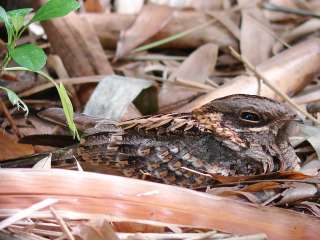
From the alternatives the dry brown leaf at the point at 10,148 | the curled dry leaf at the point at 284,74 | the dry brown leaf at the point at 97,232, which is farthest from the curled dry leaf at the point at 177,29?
the dry brown leaf at the point at 97,232

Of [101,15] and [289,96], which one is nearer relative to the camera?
[289,96]

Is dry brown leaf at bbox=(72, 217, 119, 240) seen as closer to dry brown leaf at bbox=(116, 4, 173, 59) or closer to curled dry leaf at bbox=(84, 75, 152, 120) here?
curled dry leaf at bbox=(84, 75, 152, 120)

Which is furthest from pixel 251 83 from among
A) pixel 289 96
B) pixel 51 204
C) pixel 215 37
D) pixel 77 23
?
pixel 51 204

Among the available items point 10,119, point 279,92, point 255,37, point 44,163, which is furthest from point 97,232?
point 255,37

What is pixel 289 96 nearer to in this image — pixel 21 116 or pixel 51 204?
pixel 21 116

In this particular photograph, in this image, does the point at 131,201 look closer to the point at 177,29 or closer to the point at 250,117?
the point at 250,117

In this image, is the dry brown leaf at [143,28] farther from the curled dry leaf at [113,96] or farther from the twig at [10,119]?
the twig at [10,119]
